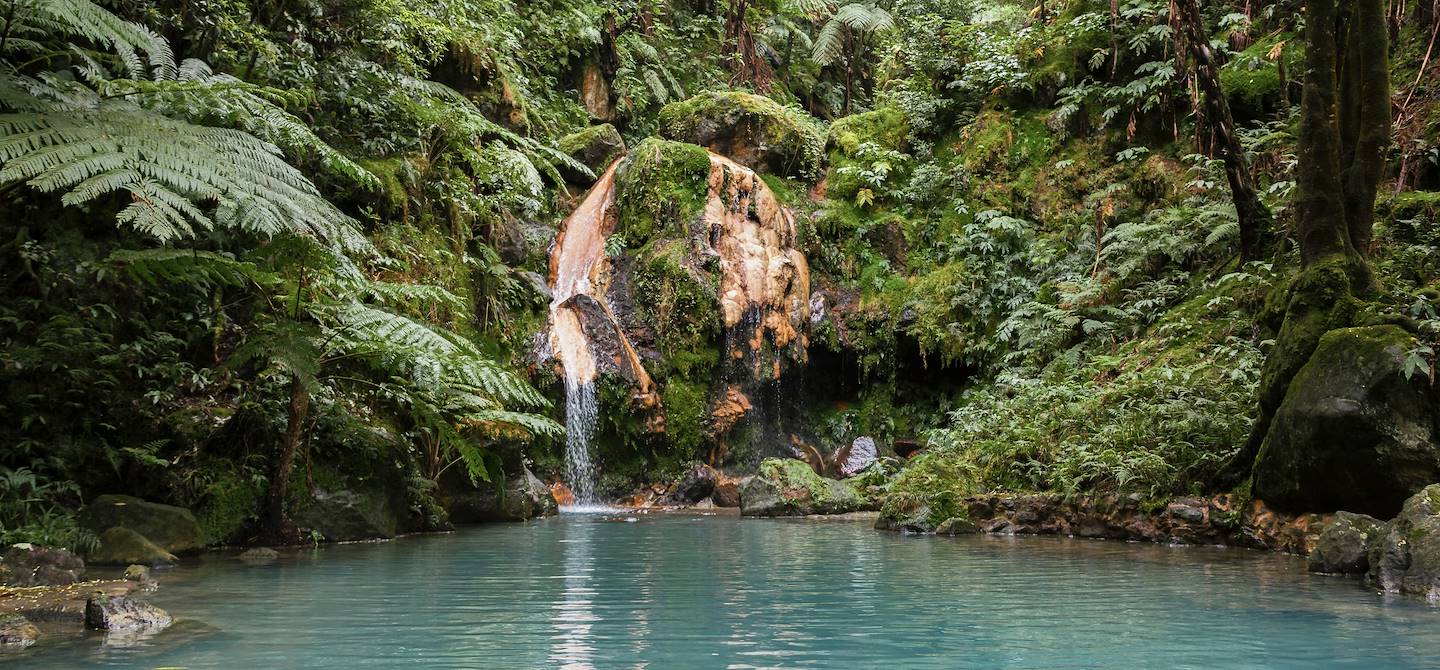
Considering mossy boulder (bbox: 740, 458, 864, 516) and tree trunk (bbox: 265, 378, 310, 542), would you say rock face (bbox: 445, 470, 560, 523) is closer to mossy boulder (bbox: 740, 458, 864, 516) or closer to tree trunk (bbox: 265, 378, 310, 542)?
tree trunk (bbox: 265, 378, 310, 542)

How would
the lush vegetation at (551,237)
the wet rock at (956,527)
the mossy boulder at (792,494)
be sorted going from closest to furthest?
the lush vegetation at (551,237)
the wet rock at (956,527)
the mossy boulder at (792,494)

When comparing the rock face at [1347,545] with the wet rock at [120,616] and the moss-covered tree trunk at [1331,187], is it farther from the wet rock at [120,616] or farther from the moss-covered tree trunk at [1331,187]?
the wet rock at [120,616]

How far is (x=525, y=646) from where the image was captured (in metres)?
3.63

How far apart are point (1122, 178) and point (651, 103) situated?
10507 millimetres

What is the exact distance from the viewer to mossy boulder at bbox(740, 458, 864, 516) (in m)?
11.7

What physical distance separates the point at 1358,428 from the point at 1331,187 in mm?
2335

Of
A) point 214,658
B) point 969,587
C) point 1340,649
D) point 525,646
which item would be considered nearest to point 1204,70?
point 969,587

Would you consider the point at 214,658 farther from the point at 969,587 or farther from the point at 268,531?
the point at 268,531

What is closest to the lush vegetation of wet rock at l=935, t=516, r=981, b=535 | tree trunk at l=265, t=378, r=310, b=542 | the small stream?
tree trunk at l=265, t=378, r=310, b=542

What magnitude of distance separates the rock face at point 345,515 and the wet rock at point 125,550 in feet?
4.91

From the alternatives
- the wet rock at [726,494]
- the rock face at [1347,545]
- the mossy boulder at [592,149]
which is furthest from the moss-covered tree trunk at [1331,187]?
the mossy boulder at [592,149]

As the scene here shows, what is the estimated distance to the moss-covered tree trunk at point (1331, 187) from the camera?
705 cm

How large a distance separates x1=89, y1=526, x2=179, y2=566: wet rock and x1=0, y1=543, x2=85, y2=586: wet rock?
415 millimetres

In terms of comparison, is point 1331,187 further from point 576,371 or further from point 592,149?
point 592,149
